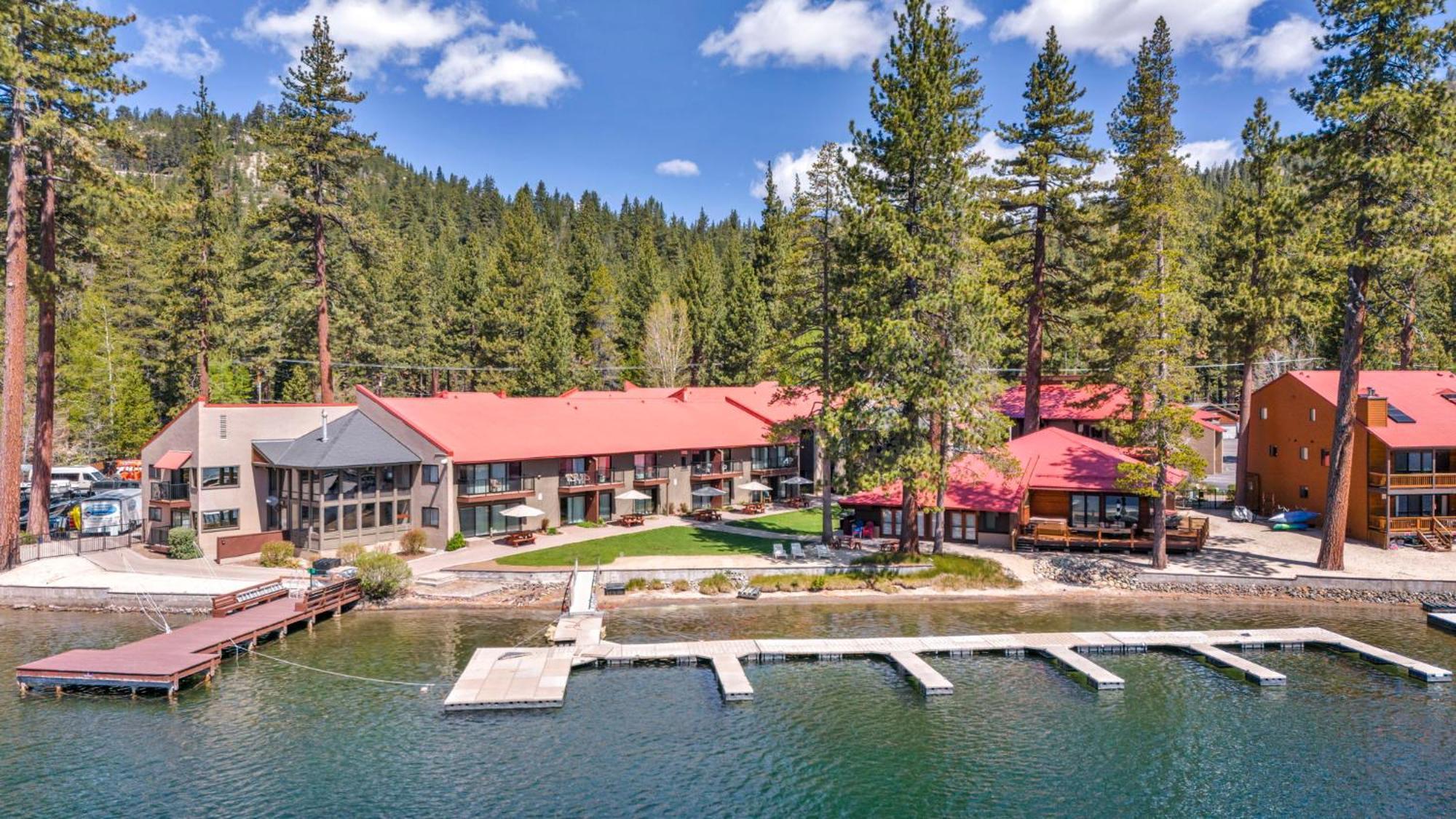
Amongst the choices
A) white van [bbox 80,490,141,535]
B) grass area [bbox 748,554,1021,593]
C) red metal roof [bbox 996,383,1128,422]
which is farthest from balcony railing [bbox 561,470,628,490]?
red metal roof [bbox 996,383,1128,422]

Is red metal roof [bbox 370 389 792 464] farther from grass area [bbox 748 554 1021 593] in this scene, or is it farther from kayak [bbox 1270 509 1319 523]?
kayak [bbox 1270 509 1319 523]

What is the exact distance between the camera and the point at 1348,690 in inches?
977

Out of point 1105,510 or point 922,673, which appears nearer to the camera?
point 922,673

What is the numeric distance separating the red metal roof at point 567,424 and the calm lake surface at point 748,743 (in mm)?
15182

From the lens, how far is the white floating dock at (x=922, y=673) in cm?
2458

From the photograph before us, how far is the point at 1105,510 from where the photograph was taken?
39.9 metres

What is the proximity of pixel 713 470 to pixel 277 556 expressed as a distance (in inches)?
965

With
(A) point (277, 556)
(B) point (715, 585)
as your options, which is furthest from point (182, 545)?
(B) point (715, 585)

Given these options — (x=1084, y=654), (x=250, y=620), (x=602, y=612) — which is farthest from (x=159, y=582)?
(x=1084, y=654)

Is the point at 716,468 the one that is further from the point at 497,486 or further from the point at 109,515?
the point at 109,515

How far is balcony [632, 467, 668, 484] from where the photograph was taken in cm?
4859

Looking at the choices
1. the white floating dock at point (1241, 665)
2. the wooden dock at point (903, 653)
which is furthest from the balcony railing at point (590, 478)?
the white floating dock at point (1241, 665)

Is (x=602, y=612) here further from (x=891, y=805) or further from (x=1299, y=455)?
(x=1299, y=455)

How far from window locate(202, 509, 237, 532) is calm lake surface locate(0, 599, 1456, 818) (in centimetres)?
1018
